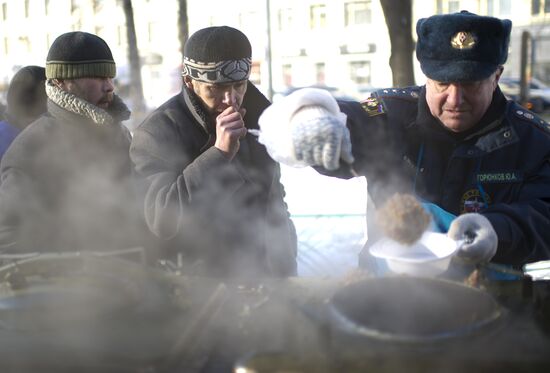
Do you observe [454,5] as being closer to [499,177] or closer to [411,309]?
[499,177]

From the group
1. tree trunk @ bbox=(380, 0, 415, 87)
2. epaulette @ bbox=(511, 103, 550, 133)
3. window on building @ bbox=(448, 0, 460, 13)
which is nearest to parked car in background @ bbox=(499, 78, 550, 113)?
window on building @ bbox=(448, 0, 460, 13)

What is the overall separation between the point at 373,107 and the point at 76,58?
1297 millimetres

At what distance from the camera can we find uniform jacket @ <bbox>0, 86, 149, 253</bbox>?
2.27 m

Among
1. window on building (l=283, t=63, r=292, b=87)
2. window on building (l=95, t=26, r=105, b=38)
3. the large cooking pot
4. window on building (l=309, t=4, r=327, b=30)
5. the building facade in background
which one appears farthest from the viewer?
window on building (l=95, t=26, r=105, b=38)

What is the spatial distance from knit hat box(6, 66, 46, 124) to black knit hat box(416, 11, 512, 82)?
220 cm

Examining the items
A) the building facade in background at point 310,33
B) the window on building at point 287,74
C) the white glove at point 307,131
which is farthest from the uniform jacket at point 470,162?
the window on building at point 287,74

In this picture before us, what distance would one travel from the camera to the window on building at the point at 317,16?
2773cm

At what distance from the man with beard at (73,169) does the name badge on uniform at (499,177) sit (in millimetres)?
1345

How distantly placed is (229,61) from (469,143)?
0.92 m

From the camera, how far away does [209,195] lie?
203cm

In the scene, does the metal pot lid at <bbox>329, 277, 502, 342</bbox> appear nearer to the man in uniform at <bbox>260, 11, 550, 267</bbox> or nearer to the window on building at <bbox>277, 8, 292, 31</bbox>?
the man in uniform at <bbox>260, 11, 550, 267</bbox>

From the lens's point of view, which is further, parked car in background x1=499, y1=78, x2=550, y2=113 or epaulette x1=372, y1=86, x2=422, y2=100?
parked car in background x1=499, y1=78, x2=550, y2=113

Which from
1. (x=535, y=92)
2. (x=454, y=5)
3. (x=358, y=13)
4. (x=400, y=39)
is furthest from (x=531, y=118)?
(x=358, y=13)

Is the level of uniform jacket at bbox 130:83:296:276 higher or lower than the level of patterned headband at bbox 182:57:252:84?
lower
